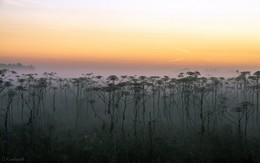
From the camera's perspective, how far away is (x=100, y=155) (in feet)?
73.8

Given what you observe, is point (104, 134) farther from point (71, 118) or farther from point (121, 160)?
point (71, 118)

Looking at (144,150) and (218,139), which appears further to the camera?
(218,139)

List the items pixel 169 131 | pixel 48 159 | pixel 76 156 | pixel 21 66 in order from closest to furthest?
pixel 48 159 → pixel 76 156 → pixel 169 131 → pixel 21 66

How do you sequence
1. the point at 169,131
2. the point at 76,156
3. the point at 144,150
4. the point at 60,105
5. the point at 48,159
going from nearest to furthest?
the point at 48,159 → the point at 76,156 → the point at 144,150 → the point at 169,131 → the point at 60,105

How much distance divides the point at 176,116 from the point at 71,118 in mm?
15852

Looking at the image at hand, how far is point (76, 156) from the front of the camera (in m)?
21.8

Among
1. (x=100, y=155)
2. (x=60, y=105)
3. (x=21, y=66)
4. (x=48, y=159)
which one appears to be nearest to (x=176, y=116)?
(x=60, y=105)

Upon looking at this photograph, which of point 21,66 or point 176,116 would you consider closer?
point 176,116

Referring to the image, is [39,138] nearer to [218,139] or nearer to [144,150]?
[144,150]

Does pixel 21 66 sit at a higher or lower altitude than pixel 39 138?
higher

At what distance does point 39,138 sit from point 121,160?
31.2 feet

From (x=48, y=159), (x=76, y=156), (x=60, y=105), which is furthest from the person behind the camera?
(x=60, y=105)

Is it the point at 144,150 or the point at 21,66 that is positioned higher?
the point at 21,66

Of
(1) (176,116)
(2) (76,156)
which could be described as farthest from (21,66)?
(2) (76,156)
